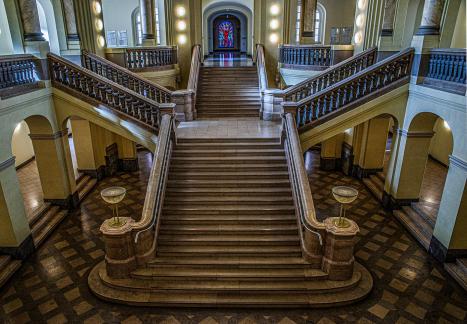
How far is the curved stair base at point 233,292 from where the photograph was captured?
Result: 18.8ft

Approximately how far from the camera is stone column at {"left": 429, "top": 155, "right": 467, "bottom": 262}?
6242 mm

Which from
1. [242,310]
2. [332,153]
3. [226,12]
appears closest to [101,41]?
[332,153]

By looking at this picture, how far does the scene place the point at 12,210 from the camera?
6707mm

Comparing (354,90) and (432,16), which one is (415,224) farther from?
(432,16)

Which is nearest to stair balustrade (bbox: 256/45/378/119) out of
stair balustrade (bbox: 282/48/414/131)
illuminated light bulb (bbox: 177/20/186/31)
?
stair balustrade (bbox: 282/48/414/131)

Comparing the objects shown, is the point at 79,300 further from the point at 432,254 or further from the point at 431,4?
the point at 431,4

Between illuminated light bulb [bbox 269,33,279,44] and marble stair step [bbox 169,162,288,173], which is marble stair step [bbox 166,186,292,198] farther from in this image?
illuminated light bulb [bbox 269,33,279,44]

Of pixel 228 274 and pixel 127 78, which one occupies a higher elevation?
pixel 127 78

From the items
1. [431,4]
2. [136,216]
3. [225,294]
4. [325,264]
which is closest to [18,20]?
[136,216]

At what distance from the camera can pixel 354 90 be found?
8227mm

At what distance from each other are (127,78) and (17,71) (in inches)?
117

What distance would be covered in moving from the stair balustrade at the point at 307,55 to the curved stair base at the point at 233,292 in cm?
708

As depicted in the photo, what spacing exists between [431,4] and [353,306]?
616 centimetres

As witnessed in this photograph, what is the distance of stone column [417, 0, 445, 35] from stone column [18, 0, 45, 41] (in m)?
8.48
